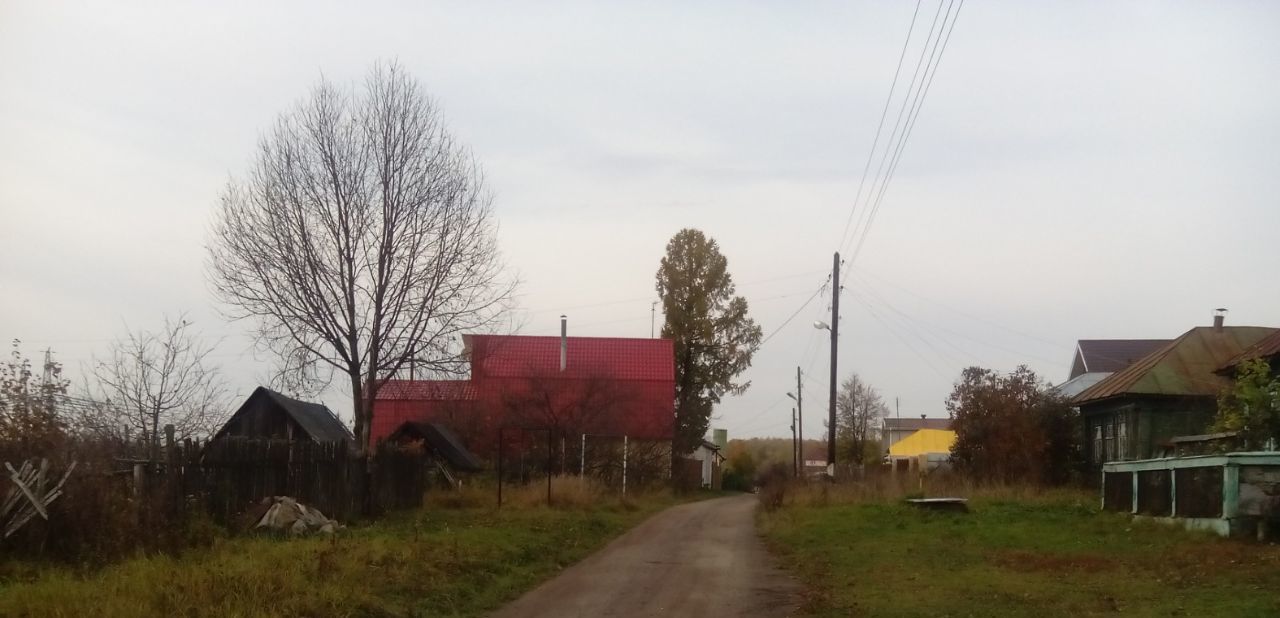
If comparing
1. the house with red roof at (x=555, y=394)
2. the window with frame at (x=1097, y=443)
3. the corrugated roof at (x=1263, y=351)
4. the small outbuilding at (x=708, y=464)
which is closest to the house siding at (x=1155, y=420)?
the window with frame at (x=1097, y=443)

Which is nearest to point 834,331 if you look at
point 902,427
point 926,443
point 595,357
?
point 595,357

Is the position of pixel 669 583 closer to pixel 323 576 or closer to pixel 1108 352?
pixel 323 576

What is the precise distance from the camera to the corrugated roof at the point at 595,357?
1718 inches

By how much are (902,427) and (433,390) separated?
259ft

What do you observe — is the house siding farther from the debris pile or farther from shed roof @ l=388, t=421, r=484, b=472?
the debris pile

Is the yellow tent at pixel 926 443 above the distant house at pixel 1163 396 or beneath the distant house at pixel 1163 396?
beneath

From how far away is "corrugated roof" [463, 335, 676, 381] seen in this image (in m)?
43.6

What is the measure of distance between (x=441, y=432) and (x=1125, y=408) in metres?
19.4

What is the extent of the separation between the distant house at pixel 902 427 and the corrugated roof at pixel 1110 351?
22040 millimetres

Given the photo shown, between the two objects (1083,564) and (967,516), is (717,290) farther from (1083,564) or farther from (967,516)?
(1083,564)

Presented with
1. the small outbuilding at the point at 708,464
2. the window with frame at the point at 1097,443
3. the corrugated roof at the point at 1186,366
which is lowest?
the small outbuilding at the point at 708,464

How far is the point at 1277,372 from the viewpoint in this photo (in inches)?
921

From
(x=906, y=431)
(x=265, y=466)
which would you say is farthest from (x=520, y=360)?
(x=906, y=431)

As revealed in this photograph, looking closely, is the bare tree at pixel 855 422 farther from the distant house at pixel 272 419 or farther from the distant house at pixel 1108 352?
the distant house at pixel 272 419
